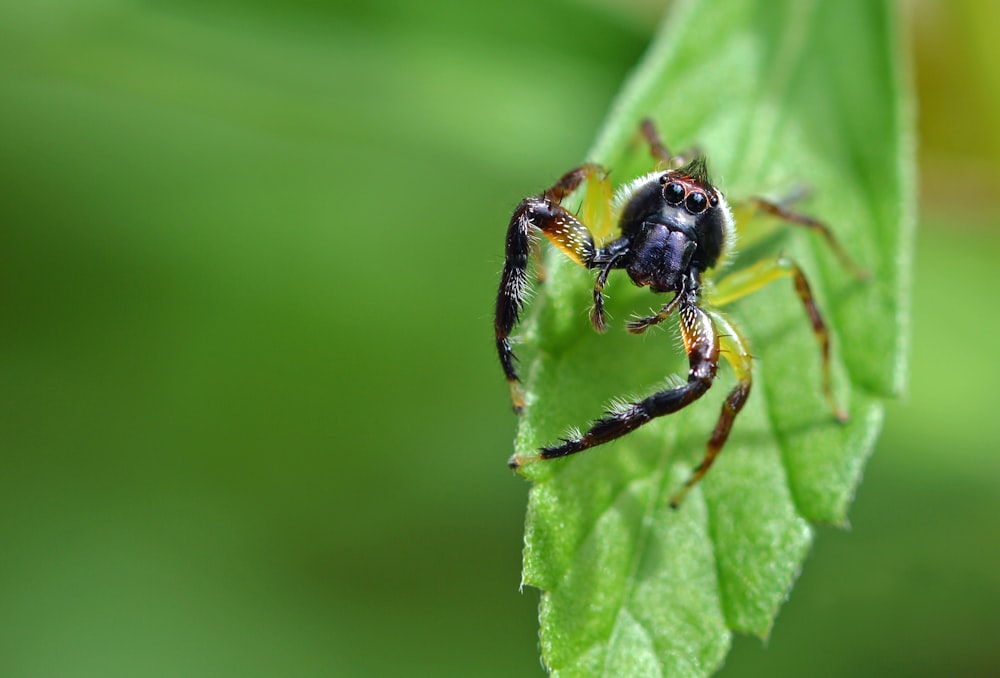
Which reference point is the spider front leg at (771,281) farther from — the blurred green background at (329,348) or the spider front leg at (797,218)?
the blurred green background at (329,348)

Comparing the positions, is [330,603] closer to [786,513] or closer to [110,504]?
[110,504]

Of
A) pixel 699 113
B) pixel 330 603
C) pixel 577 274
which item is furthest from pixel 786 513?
pixel 330 603

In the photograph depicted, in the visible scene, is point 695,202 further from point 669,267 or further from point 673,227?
point 669,267

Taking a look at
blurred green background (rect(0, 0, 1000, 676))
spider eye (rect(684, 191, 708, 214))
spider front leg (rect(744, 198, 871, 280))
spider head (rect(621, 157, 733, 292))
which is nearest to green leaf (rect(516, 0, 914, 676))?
spider front leg (rect(744, 198, 871, 280))

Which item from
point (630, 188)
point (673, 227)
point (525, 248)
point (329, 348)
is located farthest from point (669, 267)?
point (329, 348)

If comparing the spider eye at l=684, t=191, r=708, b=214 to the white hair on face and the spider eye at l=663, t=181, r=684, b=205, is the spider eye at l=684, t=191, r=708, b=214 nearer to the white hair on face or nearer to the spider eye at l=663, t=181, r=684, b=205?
the spider eye at l=663, t=181, r=684, b=205

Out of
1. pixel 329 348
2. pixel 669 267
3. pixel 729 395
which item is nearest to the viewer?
pixel 729 395
